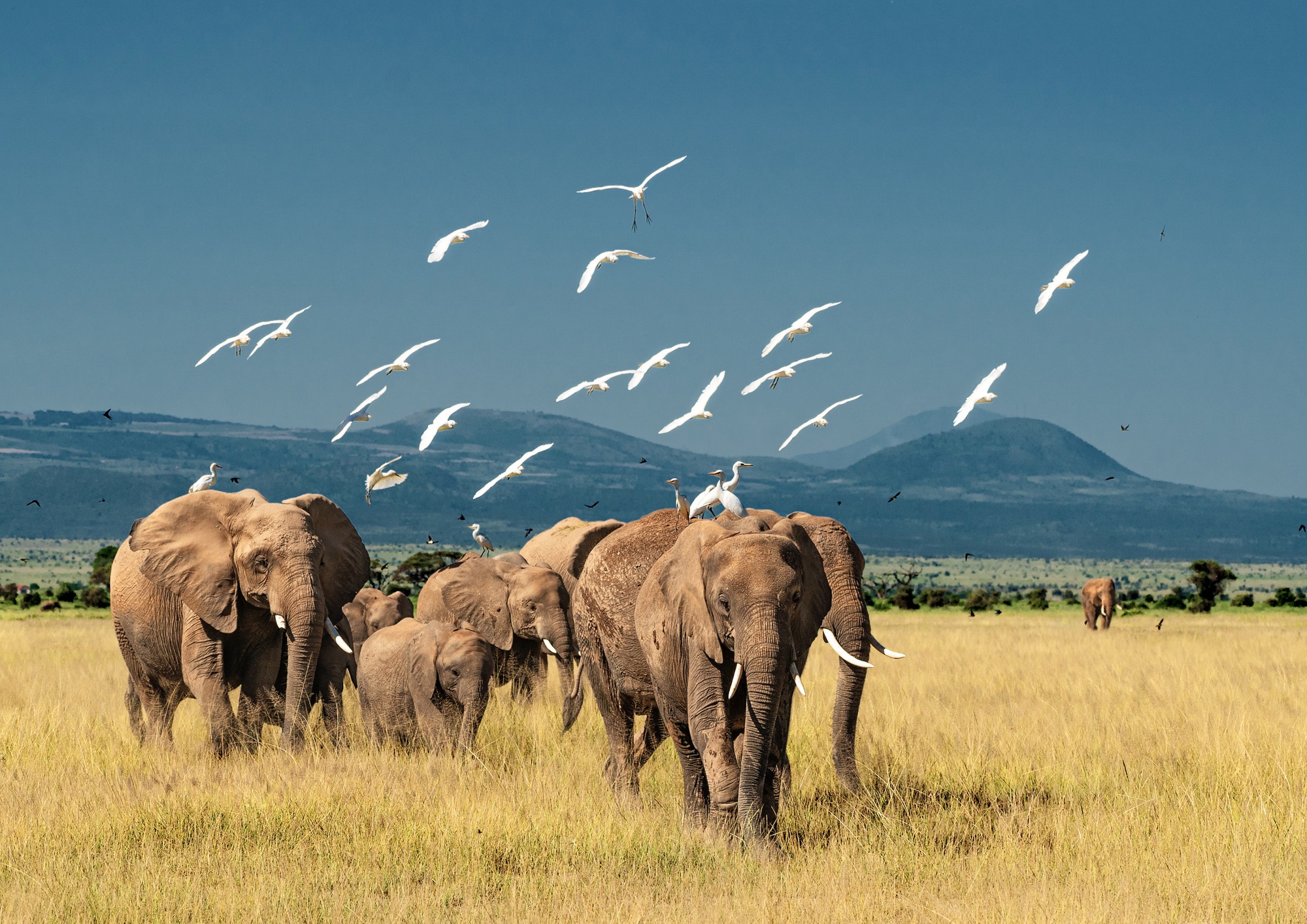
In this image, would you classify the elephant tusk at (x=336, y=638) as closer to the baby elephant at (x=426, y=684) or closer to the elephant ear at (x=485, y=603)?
the baby elephant at (x=426, y=684)

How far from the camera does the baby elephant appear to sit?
13.5m

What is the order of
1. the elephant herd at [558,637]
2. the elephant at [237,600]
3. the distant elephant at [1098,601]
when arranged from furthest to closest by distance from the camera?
1. the distant elephant at [1098,601]
2. the elephant at [237,600]
3. the elephant herd at [558,637]

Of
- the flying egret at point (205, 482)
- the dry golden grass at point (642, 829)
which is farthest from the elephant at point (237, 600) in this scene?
the flying egret at point (205, 482)

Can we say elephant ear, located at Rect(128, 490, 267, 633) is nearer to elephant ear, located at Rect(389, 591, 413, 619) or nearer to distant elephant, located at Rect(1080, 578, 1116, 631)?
elephant ear, located at Rect(389, 591, 413, 619)

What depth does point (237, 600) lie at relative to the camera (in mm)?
12906

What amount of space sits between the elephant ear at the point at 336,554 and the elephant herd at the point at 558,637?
0.06 feet

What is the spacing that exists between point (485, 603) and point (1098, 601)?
25407 mm

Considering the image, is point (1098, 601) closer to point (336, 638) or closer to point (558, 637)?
point (558, 637)

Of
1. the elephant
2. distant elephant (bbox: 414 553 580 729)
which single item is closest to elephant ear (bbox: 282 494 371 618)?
the elephant

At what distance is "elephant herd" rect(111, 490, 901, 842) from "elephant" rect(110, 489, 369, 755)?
0.05 feet

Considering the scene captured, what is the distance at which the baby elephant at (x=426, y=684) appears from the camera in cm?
1348

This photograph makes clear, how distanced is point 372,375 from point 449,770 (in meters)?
6.56

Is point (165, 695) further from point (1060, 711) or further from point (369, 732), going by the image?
point (1060, 711)

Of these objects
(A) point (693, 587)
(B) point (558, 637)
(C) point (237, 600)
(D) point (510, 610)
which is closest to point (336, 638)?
(C) point (237, 600)
